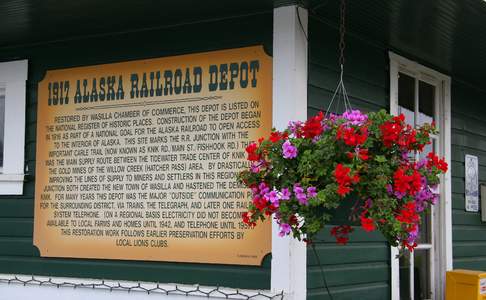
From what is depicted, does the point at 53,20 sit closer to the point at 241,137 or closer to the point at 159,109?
the point at 159,109

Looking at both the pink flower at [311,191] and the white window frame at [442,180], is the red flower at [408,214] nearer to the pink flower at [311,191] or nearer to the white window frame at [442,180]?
the pink flower at [311,191]

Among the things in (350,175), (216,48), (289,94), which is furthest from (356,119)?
(216,48)

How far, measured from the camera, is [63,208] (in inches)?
226

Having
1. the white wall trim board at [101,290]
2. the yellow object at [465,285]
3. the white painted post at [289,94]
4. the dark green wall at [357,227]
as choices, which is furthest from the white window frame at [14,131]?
the yellow object at [465,285]

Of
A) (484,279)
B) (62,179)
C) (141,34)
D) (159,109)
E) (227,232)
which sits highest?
(141,34)

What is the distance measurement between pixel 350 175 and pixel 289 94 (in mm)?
1550

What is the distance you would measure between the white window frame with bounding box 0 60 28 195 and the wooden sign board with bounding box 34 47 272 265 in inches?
8.2

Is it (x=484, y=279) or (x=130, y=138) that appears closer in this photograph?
(x=130, y=138)

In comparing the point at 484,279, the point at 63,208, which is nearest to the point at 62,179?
the point at 63,208

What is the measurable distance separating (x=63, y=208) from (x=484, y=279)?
373 cm

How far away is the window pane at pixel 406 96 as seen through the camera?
6422 millimetres

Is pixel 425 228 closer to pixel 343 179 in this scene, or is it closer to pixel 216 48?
pixel 216 48

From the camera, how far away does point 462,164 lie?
7.32m

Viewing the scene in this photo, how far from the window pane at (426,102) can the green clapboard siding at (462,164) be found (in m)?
0.34
